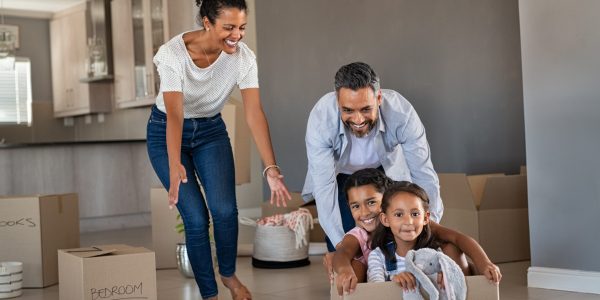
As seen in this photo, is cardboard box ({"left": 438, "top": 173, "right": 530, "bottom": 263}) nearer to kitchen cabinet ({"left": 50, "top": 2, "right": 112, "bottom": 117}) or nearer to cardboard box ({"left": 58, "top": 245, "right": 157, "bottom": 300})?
cardboard box ({"left": 58, "top": 245, "right": 157, "bottom": 300})

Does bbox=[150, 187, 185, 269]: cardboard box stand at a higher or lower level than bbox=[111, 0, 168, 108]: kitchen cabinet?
lower

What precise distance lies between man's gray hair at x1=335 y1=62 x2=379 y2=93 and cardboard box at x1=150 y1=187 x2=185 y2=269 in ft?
6.36

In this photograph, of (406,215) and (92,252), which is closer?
(406,215)

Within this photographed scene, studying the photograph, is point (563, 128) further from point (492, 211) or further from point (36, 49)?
point (36, 49)

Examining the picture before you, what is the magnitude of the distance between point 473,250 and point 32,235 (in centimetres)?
222

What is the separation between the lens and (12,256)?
3.55 m

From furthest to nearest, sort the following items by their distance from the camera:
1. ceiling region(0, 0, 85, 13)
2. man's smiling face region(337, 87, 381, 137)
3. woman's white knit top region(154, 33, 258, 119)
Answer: ceiling region(0, 0, 85, 13)
woman's white knit top region(154, 33, 258, 119)
man's smiling face region(337, 87, 381, 137)

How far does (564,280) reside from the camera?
3014mm

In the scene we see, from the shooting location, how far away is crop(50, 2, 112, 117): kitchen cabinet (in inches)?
348

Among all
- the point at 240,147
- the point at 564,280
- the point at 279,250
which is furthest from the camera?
the point at 240,147

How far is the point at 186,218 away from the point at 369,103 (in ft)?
2.69

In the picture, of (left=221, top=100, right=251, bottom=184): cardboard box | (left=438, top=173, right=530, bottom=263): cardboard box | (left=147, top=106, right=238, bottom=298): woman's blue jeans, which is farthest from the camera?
(left=221, top=100, right=251, bottom=184): cardboard box

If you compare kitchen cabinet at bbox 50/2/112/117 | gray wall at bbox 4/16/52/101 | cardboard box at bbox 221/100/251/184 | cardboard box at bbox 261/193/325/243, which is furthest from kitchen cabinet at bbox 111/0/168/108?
cardboard box at bbox 261/193/325/243

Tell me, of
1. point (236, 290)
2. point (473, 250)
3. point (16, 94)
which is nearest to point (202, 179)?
point (236, 290)
